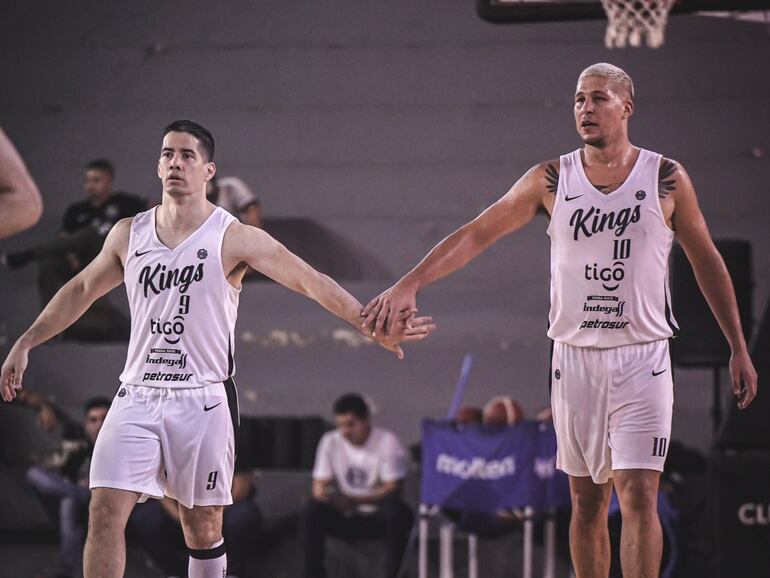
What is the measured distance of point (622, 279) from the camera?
18.2 feet

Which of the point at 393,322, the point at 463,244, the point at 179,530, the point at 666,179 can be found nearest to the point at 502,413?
the point at 179,530

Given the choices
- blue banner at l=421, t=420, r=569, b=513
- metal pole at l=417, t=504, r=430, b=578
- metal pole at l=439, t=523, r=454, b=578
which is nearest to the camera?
blue banner at l=421, t=420, r=569, b=513

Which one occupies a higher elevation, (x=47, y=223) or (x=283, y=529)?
(x=47, y=223)

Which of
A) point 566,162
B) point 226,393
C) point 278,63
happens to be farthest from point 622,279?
point 278,63

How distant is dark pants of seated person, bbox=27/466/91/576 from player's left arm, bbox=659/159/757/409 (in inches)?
215

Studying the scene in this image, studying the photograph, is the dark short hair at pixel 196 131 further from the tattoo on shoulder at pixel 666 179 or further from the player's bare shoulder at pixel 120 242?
the tattoo on shoulder at pixel 666 179

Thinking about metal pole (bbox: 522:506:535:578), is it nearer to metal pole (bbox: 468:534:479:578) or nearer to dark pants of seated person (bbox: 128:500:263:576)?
metal pole (bbox: 468:534:479:578)

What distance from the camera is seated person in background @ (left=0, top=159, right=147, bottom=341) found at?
10.7 metres

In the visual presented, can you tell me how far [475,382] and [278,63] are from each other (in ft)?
12.0

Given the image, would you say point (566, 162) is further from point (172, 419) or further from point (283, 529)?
point (283, 529)

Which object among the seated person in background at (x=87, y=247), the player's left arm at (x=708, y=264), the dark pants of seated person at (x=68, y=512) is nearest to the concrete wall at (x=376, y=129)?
the seated person in background at (x=87, y=247)

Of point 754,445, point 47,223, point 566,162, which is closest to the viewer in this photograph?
point 566,162

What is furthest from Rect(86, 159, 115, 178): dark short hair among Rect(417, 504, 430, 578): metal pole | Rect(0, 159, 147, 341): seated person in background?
Rect(417, 504, 430, 578): metal pole

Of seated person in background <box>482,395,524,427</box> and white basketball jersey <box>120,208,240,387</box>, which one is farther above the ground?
white basketball jersey <box>120,208,240,387</box>
